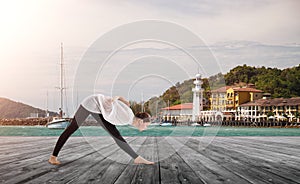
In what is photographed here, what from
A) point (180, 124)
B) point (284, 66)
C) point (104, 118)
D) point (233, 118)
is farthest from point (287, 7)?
point (104, 118)

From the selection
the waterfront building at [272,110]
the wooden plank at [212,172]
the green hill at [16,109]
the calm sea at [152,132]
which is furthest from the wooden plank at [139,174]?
the waterfront building at [272,110]

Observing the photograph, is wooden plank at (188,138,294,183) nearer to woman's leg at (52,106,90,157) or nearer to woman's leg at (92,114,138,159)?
woman's leg at (92,114,138,159)

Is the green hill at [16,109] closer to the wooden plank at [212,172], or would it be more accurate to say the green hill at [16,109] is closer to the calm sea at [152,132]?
the calm sea at [152,132]

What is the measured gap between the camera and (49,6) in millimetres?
22188

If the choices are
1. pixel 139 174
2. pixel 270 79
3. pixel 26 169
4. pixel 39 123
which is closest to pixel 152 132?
pixel 26 169

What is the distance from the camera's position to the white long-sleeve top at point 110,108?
3.10 m

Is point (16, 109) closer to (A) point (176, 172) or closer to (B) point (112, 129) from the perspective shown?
(B) point (112, 129)

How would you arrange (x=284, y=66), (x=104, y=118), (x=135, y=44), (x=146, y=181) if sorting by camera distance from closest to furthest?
(x=146, y=181), (x=104, y=118), (x=135, y=44), (x=284, y=66)

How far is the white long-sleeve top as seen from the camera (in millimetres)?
3104

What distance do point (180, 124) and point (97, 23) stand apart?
18952mm

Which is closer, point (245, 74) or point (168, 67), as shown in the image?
point (168, 67)

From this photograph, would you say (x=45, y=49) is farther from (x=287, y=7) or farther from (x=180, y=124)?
(x=180, y=124)

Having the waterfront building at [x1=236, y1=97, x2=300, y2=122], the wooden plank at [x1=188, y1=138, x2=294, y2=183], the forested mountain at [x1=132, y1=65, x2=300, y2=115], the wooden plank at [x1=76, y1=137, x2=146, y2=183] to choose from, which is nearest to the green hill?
the forested mountain at [x1=132, y1=65, x2=300, y2=115]

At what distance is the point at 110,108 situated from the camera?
3209 millimetres
